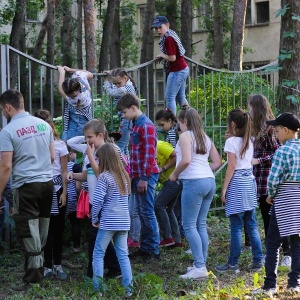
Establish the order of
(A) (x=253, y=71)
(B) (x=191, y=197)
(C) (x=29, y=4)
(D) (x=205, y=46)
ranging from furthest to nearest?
(D) (x=205, y=46) < (C) (x=29, y=4) < (A) (x=253, y=71) < (B) (x=191, y=197)

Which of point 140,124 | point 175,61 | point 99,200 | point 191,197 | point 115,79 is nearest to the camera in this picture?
point 99,200

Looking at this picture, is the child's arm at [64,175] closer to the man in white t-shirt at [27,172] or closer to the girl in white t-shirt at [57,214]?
the girl in white t-shirt at [57,214]

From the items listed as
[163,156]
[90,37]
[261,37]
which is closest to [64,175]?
[163,156]

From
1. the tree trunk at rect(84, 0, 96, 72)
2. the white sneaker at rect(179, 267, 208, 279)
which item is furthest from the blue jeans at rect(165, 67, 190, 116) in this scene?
the tree trunk at rect(84, 0, 96, 72)

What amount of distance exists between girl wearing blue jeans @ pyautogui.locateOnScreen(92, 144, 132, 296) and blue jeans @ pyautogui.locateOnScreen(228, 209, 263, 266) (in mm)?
1527

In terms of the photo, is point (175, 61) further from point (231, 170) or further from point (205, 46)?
point (205, 46)

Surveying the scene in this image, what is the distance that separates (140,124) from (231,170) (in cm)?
121

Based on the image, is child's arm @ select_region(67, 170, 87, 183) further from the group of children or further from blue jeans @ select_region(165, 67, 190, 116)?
blue jeans @ select_region(165, 67, 190, 116)

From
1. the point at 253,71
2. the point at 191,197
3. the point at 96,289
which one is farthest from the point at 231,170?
the point at 253,71

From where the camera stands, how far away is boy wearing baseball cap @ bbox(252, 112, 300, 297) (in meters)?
7.18

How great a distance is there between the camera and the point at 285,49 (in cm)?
1224

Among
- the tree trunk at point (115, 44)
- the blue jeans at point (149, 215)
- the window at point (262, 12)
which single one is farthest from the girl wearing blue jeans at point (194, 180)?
the window at point (262, 12)

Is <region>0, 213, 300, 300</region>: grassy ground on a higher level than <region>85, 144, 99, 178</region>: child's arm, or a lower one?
lower

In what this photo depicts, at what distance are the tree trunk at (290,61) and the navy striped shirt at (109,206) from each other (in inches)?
218
